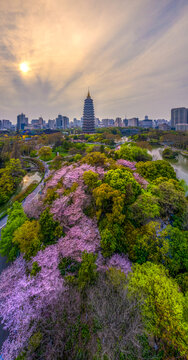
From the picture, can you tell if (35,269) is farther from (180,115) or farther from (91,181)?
(180,115)

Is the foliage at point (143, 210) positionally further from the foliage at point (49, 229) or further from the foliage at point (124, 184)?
the foliage at point (49, 229)

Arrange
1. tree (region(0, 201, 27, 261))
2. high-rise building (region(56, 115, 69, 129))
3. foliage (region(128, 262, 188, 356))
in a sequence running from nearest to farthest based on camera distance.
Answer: foliage (region(128, 262, 188, 356)) < tree (region(0, 201, 27, 261)) < high-rise building (region(56, 115, 69, 129))

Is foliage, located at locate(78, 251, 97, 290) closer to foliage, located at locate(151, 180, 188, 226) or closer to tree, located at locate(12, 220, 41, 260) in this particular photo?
tree, located at locate(12, 220, 41, 260)

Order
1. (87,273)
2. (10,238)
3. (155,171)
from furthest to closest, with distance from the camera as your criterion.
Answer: (155,171) < (10,238) < (87,273)

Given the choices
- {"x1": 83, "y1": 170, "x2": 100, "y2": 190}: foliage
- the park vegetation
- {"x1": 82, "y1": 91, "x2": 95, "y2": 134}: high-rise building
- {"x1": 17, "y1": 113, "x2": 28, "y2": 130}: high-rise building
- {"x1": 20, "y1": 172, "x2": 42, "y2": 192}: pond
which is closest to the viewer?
the park vegetation

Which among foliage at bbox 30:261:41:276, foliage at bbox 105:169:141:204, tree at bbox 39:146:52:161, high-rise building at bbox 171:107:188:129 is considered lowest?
foliage at bbox 30:261:41:276

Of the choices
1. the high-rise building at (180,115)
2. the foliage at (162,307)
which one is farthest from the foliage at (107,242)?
the high-rise building at (180,115)

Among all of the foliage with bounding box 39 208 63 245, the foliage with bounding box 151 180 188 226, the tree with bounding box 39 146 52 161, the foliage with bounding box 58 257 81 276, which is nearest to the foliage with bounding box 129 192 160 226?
the foliage with bounding box 151 180 188 226

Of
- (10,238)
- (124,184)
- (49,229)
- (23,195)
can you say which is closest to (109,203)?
(124,184)
